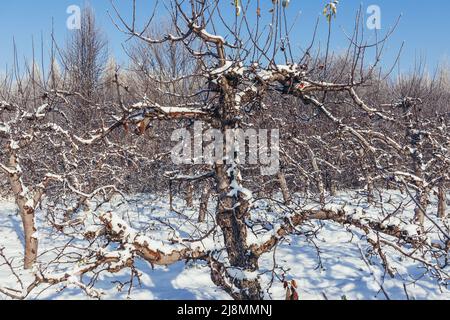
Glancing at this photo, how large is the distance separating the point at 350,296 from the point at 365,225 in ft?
10.4

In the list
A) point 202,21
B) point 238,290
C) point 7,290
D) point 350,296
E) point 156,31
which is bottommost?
point 350,296

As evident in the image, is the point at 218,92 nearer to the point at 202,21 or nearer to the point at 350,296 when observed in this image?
the point at 202,21

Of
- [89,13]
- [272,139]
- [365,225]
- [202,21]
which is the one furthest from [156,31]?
[365,225]

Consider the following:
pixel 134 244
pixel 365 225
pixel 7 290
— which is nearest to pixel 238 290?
pixel 134 244

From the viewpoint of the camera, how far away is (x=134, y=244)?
308 cm

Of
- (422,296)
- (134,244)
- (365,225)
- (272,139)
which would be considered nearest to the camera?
(134,244)

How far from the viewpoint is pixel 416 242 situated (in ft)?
10.4

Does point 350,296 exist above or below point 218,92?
below

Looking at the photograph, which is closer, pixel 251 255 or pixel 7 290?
pixel 7 290
